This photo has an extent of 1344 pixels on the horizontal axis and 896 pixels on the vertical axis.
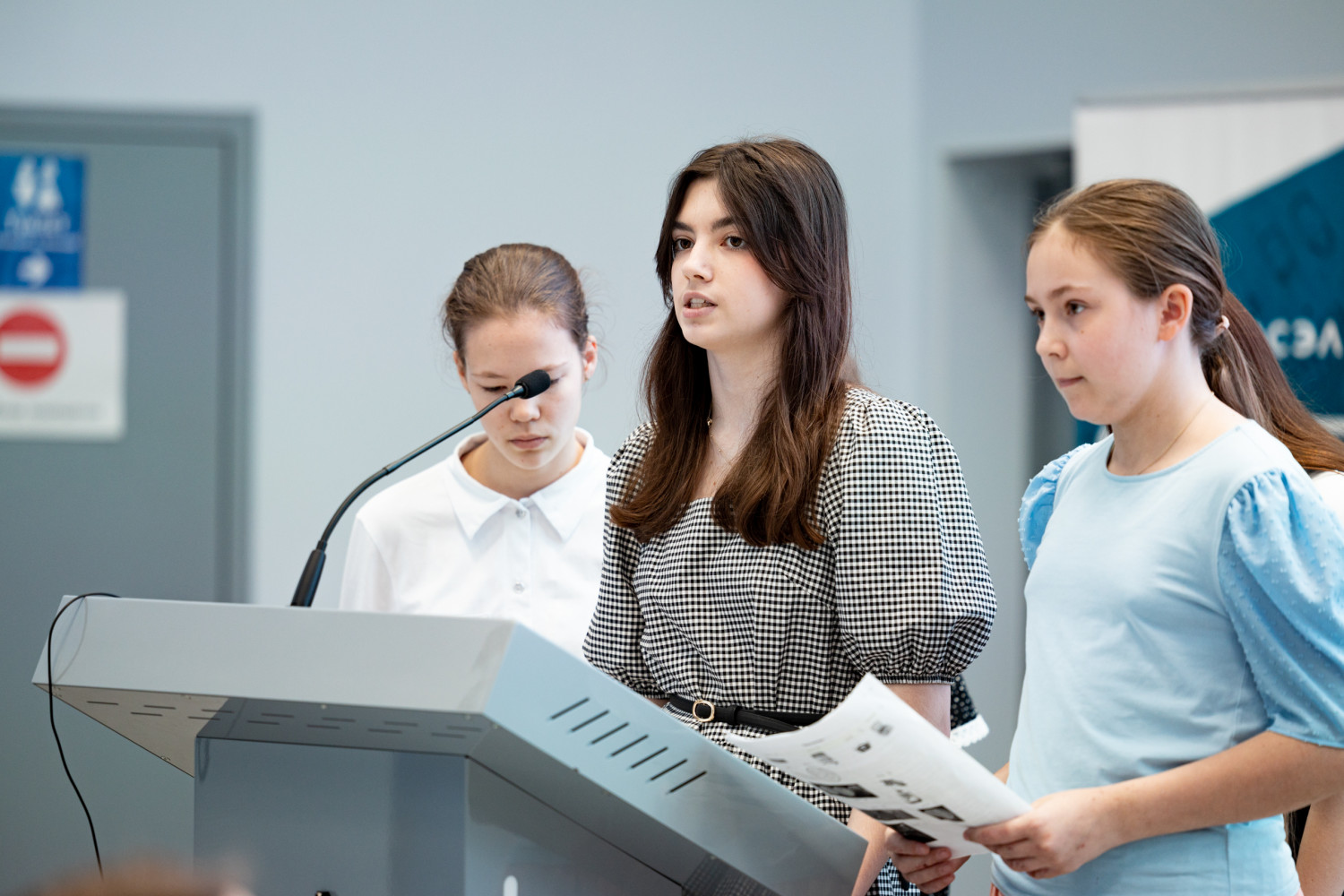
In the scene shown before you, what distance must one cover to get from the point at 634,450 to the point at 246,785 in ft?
2.05

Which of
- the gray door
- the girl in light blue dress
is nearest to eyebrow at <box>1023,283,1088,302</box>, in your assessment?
the girl in light blue dress

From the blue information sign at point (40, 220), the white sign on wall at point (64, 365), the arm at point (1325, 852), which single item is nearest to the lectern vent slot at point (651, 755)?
the arm at point (1325, 852)

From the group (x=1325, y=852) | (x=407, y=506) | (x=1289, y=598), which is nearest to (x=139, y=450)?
(x=407, y=506)

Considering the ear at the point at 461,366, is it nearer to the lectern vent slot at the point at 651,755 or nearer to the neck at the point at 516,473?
the neck at the point at 516,473

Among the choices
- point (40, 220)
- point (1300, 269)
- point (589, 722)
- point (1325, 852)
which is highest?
point (40, 220)

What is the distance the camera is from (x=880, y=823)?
115 centimetres

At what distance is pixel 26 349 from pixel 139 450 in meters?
0.38

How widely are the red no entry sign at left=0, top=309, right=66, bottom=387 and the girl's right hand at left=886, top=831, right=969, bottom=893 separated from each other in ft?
→ 9.56

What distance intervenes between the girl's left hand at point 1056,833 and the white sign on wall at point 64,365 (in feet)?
9.79

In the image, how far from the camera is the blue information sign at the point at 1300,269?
3.11m

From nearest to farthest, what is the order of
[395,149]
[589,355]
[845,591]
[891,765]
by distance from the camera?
[891,765]
[845,591]
[589,355]
[395,149]

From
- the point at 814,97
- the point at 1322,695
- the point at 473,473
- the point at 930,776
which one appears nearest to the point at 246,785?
the point at 930,776

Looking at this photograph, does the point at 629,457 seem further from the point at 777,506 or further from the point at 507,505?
the point at 507,505

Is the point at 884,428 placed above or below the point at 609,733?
above
